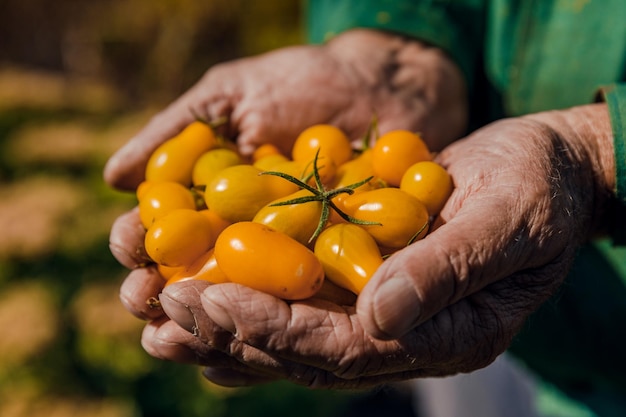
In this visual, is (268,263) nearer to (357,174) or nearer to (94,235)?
(357,174)

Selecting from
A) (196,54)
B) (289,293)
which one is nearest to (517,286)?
(289,293)

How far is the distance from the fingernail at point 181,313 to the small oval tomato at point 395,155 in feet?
2.51

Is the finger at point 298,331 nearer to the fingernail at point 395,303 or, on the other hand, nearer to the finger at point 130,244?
the fingernail at point 395,303

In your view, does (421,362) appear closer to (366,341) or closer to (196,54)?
(366,341)

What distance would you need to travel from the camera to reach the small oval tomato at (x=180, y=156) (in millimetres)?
2164

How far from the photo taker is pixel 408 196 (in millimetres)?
1834

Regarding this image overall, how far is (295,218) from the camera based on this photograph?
177 centimetres

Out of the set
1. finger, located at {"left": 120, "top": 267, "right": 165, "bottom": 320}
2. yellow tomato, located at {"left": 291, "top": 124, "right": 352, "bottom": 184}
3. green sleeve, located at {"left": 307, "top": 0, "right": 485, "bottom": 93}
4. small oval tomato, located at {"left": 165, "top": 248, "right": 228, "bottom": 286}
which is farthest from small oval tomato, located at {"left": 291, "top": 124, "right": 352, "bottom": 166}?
green sleeve, located at {"left": 307, "top": 0, "right": 485, "bottom": 93}

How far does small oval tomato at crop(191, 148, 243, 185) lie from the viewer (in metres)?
2.10

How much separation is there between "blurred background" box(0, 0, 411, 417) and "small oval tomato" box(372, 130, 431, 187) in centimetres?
67

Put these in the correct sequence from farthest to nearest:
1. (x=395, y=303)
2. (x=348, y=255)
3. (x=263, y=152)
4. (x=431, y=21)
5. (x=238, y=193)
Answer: (x=431, y=21), (x=263, y=152), (x=238, y=193), (x=348, y=255), (x=395, y=303)

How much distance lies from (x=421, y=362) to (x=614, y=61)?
4.63ft

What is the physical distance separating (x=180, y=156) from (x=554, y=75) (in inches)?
55.9

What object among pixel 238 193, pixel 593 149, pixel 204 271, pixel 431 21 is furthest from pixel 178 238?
pixel 431 21
